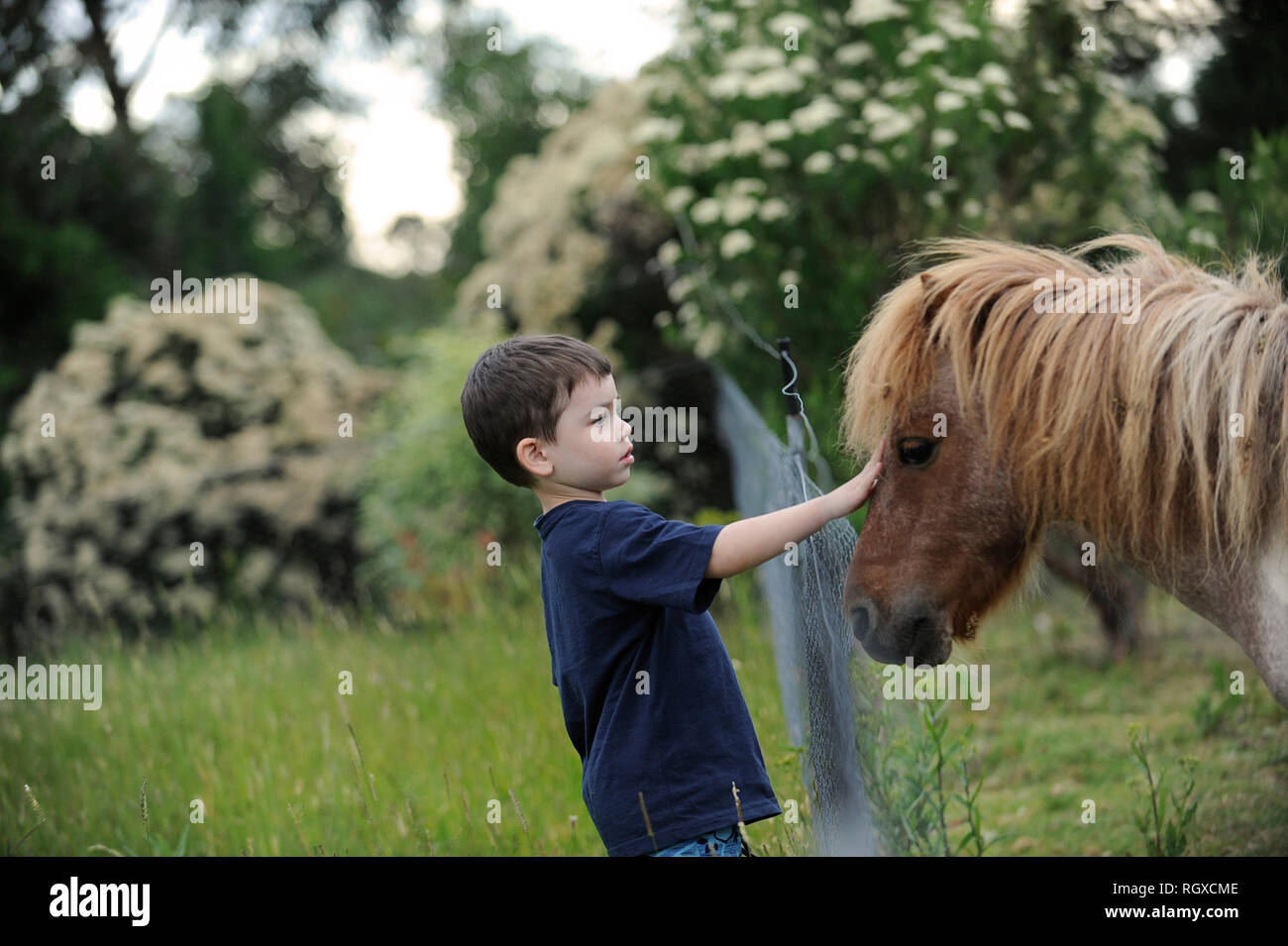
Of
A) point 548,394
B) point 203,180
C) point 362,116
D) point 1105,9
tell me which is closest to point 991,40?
point 1105,9

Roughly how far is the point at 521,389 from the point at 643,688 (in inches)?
23.2

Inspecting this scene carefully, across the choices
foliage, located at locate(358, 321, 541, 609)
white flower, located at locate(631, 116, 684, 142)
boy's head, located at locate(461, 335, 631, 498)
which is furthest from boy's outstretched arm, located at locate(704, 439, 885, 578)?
foliage, located at locate(358, 321, 541, 609)

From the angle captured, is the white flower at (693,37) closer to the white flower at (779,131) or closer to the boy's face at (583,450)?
the white flower at (779,131)

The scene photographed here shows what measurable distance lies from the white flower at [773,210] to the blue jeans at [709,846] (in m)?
3.68

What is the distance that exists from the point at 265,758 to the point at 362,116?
1291 cm

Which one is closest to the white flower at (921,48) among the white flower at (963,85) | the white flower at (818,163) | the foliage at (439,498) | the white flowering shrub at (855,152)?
the white flowering shrub at (855,152)

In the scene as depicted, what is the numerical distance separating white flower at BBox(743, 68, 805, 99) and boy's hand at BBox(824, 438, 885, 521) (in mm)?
3478

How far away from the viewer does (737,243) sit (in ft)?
16.6

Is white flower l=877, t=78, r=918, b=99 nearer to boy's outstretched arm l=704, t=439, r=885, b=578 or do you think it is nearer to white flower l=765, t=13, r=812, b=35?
white flower l=765, t=13, r=812, b=35

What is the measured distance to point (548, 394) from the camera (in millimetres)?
1973

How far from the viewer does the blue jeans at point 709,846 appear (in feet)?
6.13

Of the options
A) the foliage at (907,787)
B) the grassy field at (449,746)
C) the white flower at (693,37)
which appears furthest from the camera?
the white flower at (693,37)

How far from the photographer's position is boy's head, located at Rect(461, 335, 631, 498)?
1.97 meters
